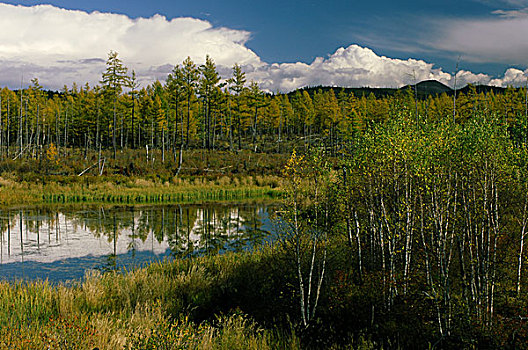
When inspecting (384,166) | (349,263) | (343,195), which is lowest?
(349,263)

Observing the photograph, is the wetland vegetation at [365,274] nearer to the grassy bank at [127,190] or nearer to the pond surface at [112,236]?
the pond surface at [112,236]

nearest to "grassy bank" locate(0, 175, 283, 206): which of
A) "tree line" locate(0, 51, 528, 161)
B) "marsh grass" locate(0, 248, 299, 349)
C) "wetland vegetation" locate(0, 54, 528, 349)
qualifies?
"tree line" locate(0, 51, 528, 161)

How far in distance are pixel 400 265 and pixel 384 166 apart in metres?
2.52

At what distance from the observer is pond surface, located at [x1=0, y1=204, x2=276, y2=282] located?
13.4 metres

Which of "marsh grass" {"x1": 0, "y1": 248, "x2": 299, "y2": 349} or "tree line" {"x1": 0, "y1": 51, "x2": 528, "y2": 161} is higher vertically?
"tree line" {"x1": 0, "y1": 51, "x2": 528, "y2": 161}

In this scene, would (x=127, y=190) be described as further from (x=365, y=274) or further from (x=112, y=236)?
(x=365, y=274)

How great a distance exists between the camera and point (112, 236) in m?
17.9

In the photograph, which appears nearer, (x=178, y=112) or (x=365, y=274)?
(x=365, y=274)

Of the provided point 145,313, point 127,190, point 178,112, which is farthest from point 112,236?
point 178,112

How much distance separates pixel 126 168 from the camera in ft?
124

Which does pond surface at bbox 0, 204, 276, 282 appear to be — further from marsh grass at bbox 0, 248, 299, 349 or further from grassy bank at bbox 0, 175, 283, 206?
grassy bank at bbox 0, 175, 283, 206

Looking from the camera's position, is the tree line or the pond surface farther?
the tree line

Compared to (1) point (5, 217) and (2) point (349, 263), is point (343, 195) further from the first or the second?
(1) point (5, 217)

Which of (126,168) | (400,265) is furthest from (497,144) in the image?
(126,168)
